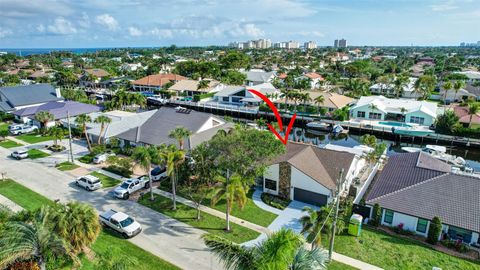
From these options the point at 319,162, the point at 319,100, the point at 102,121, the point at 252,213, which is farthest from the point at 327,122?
the point at 102,121

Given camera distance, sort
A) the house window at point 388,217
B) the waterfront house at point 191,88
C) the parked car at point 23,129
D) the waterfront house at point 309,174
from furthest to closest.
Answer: the waterfront house at point 191,88 → the parked car at point 23,129 → the waterfront house at point 309,174 → the house window at point 388,217

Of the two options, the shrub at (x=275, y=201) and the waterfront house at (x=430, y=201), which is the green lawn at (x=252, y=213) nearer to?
the shrub at (x=275, y=201)

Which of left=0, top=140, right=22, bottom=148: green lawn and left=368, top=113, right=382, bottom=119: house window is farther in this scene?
left=368, top=113, right=382, bottom=119: house window

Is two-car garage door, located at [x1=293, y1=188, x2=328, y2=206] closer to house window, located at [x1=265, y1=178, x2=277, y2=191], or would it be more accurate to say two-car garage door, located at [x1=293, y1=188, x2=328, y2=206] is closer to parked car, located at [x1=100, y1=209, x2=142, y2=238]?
house window, located at [x1=265, y1=178, x2=277, y2=191]

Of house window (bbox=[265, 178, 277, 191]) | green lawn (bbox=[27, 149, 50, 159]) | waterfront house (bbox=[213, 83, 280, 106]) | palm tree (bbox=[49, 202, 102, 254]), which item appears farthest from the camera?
waterfront house (bbox=[213, 83, 280, 106])

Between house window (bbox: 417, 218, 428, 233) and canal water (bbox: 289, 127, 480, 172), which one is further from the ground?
house window (bbox: 417, 218, 428, 233)

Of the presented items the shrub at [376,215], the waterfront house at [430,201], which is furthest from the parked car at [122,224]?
the waterfront house at [430,201]

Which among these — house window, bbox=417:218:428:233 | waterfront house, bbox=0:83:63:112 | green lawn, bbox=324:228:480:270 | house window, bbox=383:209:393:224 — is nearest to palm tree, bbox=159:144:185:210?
green lawn, bbox=324:228:480:270
